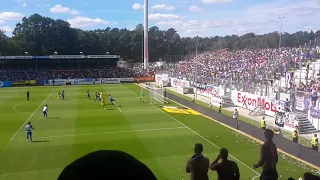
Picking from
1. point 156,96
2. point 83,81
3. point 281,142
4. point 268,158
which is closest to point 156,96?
point 156,96

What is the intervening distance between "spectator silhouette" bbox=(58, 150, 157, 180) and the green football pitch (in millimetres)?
14673

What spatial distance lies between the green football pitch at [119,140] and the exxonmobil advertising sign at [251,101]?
7017 millimetres

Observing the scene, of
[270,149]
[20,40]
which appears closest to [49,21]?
[20,40]

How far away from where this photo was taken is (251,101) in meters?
36.6

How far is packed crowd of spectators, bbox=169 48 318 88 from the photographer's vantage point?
41.4 metres

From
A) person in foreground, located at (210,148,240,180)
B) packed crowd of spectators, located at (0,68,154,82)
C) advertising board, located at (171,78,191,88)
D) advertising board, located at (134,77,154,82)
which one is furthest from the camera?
advertising board, located at (134,77,154,82)

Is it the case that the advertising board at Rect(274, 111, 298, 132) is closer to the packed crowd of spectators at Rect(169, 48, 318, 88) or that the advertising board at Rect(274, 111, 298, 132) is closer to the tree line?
the packed crowd of spectators at Rect(169, 48, 318, 88)

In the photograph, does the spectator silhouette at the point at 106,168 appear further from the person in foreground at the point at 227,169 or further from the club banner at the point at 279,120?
the club banner at the point at 279,120

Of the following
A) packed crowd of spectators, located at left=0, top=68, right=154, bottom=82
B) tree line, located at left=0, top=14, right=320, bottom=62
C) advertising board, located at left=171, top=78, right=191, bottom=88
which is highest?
tree line, located at left=0, top=14, right=320, bottom=62

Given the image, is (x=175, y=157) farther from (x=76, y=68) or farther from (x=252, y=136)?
(x=76, y=68)

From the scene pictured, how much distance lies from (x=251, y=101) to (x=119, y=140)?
19020 millimetres

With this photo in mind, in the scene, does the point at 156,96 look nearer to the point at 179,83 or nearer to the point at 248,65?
the point at 179,83

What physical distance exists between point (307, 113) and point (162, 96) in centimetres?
2097

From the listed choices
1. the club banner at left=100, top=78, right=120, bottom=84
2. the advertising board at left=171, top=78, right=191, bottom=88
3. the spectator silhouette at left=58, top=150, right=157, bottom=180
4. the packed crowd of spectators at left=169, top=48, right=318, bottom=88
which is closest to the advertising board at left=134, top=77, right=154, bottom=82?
the club banner at left=100, top=78, right=120, bottom=84
